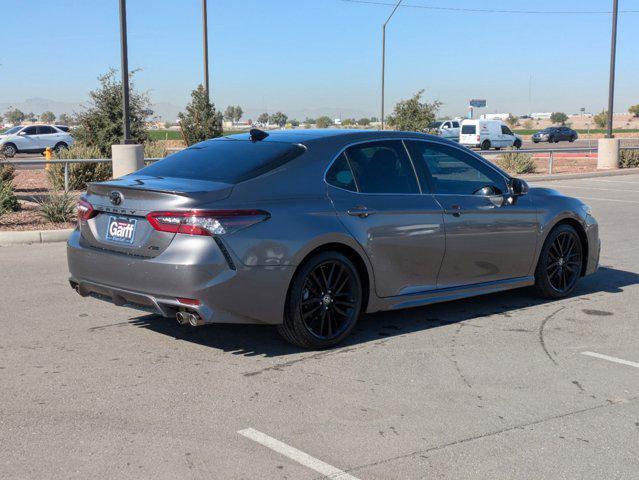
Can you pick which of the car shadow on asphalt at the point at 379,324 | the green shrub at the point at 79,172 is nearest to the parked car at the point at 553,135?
the green shrub at the point at 79,172

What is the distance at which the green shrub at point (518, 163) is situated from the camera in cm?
2759

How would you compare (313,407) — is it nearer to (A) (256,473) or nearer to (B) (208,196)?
(A) (256,473)

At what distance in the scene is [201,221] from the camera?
546cm

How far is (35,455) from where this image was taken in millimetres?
4113

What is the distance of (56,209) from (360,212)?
7.73m

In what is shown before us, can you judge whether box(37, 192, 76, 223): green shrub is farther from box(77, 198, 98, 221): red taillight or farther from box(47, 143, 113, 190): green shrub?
box(77, 198, 98, 221): red taillight

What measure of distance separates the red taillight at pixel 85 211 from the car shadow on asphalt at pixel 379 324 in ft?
3.55

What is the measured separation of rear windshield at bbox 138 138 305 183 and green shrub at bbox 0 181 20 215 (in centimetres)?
678

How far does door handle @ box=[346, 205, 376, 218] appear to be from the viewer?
243 inches

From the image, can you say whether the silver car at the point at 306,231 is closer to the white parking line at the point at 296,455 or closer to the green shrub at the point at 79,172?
the white parking line at the point at 296,455

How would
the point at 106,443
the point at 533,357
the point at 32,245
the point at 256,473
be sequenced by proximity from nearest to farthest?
the point at 256,473
the point at 106,443
the point at 533,357
the point at 32,245

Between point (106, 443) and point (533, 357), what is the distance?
321 centimetres

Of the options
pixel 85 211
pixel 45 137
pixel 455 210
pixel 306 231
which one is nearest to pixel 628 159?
pixel 455 210

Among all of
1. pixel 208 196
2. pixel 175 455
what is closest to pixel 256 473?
pixel 175 455
